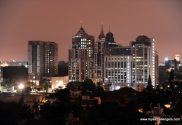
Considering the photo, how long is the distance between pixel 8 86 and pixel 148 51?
26.1 ft

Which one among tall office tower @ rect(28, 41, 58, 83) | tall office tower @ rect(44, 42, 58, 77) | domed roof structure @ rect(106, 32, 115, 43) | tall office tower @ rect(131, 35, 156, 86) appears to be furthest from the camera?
tall office tower @ rect(44, 42, 58, 77)

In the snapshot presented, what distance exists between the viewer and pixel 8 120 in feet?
26.7

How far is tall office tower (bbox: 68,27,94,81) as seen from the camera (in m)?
25.6

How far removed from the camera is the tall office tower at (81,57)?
2564cm

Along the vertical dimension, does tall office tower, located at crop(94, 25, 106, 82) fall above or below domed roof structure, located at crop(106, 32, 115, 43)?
below

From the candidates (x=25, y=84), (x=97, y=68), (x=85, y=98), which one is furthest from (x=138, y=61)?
(x=85, y=98)

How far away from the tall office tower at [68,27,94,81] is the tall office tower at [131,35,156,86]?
2509mm

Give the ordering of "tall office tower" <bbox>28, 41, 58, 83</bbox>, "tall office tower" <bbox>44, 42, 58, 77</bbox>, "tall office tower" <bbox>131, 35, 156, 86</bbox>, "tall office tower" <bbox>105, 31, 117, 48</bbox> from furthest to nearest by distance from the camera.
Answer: "tall office tower" <bbox>44, 42, 58, 77</bbox> < "tall office tower" <bbox>28, 41, 58, 83</bbox> < "tall office tower" <bbox>105, 31, 117, 48</bbox> < "tall office tower" <bbox>131, 35, 156, 86</bbox>

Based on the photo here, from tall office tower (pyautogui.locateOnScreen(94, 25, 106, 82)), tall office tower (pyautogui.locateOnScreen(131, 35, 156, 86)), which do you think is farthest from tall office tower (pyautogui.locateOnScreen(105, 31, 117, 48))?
tall office tower (pyautogui.locateOnScreen(131, 35, 156, 86))

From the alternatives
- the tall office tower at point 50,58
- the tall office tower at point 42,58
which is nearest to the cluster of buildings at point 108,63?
the tall office tower at point 42,58

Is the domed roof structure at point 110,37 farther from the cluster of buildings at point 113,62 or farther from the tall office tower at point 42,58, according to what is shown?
the tall office tower at point 42,58

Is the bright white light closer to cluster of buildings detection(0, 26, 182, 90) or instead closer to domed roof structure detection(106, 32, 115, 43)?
cluster of buildings detection(0, 26, 182, 90)

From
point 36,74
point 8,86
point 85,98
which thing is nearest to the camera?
point 85,98

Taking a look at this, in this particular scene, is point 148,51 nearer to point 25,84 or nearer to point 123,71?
point 123,71
